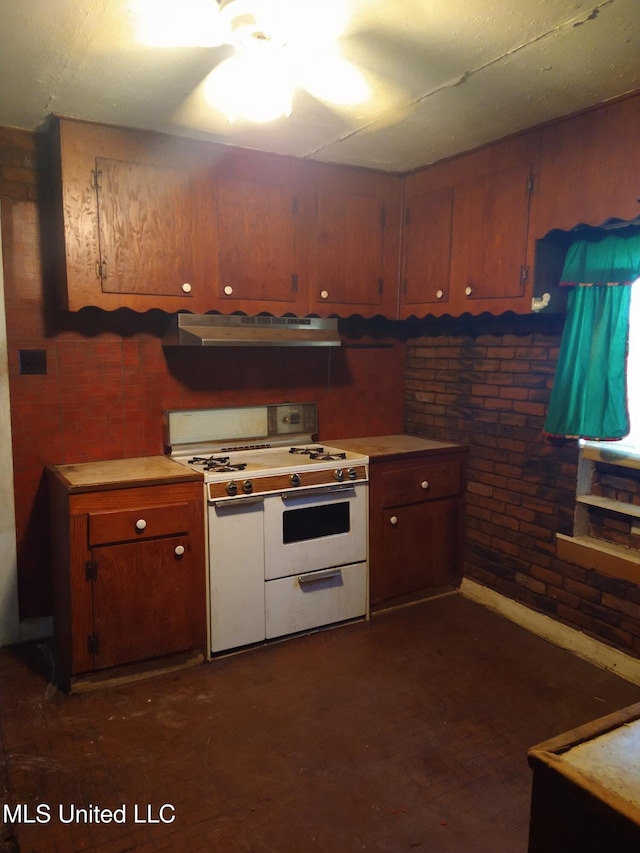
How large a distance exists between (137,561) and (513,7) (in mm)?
2445

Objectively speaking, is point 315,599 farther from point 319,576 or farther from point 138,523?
point 138,523

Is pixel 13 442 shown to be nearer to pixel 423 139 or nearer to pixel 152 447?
pixel 152 447

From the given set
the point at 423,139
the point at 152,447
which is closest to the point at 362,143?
the point at 423,139

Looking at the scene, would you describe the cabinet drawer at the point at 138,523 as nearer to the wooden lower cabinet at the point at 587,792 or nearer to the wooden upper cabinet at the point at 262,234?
the wooden upper cabinet at the point at 262,234

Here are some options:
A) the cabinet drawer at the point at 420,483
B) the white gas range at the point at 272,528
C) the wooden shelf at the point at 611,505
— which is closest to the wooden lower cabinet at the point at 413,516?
the cabinet drawer at the point at 420,483

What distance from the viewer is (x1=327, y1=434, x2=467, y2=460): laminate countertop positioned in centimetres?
331

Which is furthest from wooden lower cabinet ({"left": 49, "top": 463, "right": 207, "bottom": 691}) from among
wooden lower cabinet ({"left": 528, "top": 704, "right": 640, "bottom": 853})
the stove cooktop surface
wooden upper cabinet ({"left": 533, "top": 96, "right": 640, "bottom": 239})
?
wooden upper cabinet ({"left": 533, "top": 96, "right": 640, "bottom": 239})

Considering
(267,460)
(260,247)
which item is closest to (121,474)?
(267,460)

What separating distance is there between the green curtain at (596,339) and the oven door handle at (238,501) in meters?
1.46

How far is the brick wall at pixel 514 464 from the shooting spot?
2.90m

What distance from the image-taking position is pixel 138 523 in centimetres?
260

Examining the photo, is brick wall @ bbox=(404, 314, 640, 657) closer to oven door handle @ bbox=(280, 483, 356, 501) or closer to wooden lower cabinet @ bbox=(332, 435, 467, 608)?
wooden lower cabinet @ bbox=(332, 435, 467, 608)

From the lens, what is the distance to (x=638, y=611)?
8.72ft

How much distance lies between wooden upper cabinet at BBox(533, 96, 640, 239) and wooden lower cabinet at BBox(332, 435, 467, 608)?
4.39 feet
